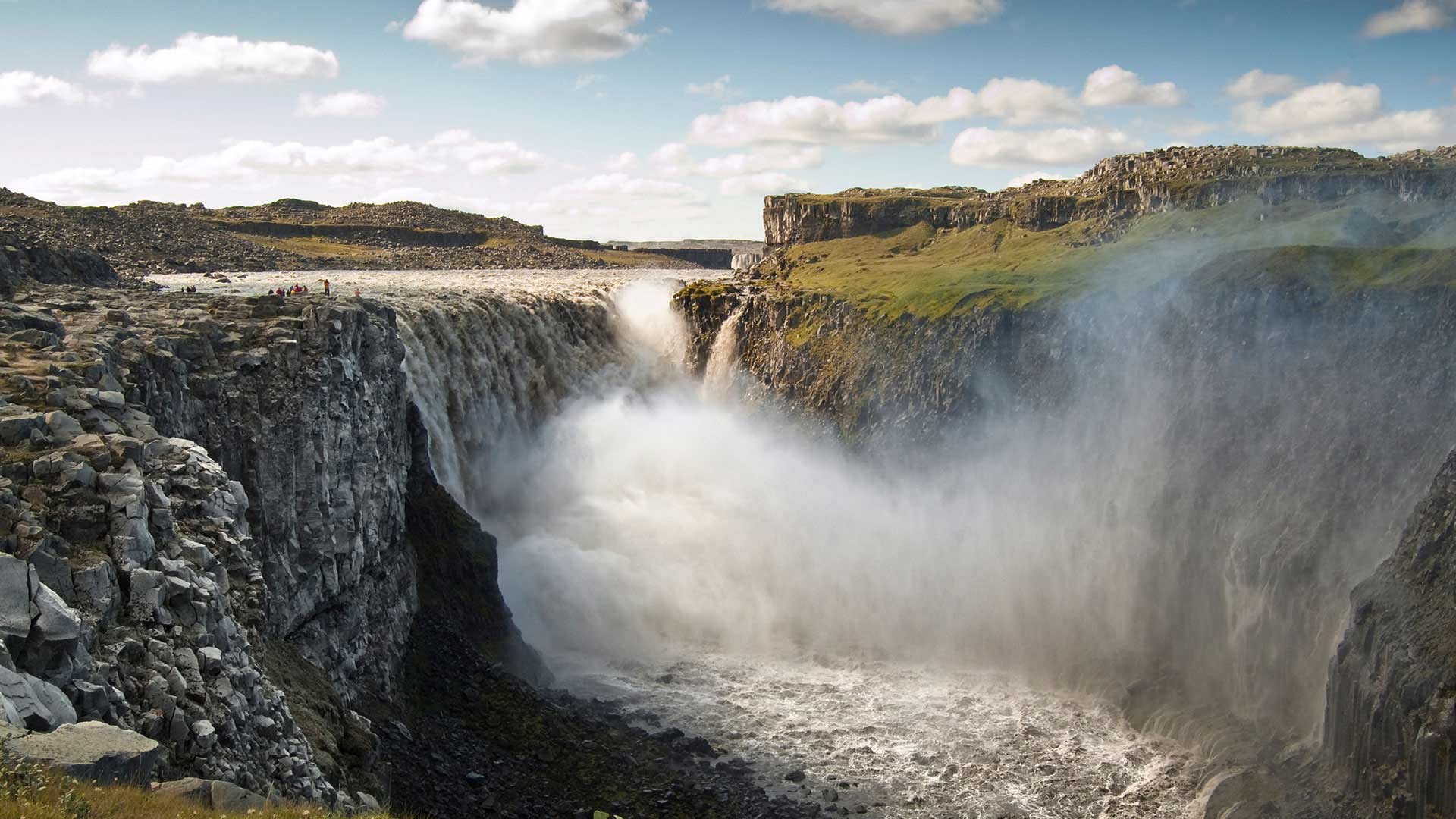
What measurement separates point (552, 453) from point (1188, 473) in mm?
35374

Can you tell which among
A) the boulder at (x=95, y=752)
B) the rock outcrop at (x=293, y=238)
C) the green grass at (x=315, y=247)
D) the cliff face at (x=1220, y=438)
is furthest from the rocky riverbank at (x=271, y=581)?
the green grass at (x=315, y=247)

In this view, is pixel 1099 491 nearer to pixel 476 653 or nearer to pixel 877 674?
pixel 877 674

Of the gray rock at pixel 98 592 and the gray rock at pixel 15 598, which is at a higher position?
the gray rock at pixel 15 598

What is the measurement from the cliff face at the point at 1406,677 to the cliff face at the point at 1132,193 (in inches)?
1920

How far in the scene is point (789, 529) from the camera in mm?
62969

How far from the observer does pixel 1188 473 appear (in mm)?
50312

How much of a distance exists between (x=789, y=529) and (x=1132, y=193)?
44178 mm

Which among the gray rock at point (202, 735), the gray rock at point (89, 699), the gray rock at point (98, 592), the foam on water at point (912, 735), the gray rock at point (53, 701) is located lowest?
the foam on water at point (912, 735)

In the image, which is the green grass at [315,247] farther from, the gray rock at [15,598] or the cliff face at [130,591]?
the gray rock at [15,598]

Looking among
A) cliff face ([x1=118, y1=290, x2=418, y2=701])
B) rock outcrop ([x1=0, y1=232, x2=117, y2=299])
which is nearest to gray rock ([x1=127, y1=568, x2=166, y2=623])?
cliff face ([x1=118, y1=290, x2=418, y2=701])

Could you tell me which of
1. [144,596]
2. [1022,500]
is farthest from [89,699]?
[1022,500]

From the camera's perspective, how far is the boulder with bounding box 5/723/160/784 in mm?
13250

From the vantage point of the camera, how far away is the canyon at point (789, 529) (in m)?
22.3

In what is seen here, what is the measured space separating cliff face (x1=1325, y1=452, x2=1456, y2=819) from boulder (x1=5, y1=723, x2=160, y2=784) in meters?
32.5
